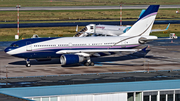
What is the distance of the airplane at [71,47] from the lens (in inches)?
2041

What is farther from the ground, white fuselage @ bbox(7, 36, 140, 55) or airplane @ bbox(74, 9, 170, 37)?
airplane @ bbox(74, 9, 170, 37)

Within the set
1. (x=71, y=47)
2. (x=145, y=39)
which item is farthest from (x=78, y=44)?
(x=145, y=39)

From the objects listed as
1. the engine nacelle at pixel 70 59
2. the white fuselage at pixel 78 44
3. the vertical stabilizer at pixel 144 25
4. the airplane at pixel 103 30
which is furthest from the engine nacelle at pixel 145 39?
the airplane at pixel 103 30

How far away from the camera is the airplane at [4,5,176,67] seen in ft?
170

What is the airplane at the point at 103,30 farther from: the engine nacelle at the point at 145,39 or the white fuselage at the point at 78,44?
the white fuselage at the point at 78,44

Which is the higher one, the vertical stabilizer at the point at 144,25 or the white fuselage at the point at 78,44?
the vertical stabilizer at the point at 144,25

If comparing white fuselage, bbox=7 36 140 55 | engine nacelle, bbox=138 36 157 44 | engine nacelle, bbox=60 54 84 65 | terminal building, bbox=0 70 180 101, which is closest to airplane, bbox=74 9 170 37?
engine nacelle, bbox=138 36 157 44

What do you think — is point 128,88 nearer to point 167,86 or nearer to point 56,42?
point 167,86

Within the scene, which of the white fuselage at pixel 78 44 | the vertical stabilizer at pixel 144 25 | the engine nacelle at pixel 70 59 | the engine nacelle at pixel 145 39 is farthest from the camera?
the vertical stabilizer at pixel 144 25

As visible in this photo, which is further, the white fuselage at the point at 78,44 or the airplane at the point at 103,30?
the airplane at the point at 103,30

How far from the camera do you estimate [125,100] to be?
32938 mm

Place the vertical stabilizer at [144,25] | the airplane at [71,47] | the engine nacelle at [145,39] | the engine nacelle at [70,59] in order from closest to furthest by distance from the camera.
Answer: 1. the engine nacelle at [70,59]
2. the airplane at [71,47]
3. the engine nacelle at [145,39]
4. the vertical stabilizer at [144,25]

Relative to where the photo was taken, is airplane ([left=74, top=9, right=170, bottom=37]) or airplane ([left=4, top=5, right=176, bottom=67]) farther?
airplane ([left=74, top=9, right=170, bottom=37])

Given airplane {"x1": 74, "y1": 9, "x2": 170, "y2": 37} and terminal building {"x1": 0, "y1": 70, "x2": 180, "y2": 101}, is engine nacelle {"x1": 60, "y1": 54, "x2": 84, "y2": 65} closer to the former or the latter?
terminal building {"x1": 0, "y1": 70, "x2": 180, "y2": 101}
